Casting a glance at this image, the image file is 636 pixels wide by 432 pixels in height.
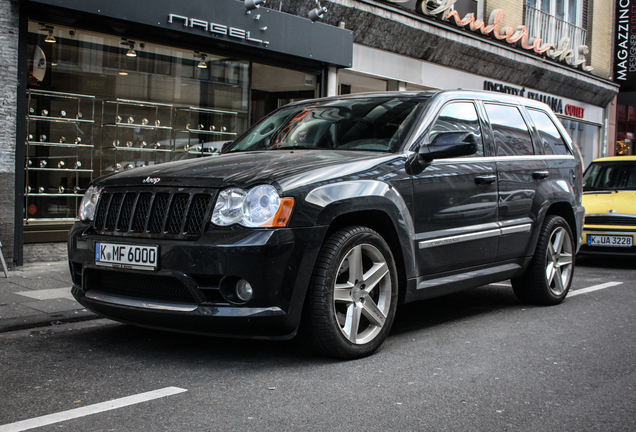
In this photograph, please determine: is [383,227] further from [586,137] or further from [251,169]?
[586,137]

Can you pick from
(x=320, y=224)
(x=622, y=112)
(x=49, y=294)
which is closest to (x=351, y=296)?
(x=320, y=224)

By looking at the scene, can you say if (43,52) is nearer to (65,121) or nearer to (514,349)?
(65,121)

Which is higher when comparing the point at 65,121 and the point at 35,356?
the point at 65,121

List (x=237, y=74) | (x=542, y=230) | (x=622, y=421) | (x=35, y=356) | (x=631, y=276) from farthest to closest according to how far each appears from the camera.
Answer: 1. (x=237, y=74)
2. (x=631, y=276)
3. (x=542, y=230)
4. (x=35, y=356)
5. (x=622, y=421)

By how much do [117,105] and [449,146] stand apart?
7.14 meters

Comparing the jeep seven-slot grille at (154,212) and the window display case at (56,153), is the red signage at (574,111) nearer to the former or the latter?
the window display case at (56,153)

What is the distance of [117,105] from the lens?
10867 mm

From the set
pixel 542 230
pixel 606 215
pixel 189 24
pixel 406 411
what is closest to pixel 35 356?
pixel 406 411

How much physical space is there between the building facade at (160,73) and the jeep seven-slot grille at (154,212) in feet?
14.6

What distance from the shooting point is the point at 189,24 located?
10156 millimetres

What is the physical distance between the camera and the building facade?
8789 mm

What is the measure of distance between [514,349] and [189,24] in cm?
706

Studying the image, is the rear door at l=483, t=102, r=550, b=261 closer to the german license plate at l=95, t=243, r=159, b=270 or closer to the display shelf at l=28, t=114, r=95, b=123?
the german license plate at l=95, t=243, r=159, b=270

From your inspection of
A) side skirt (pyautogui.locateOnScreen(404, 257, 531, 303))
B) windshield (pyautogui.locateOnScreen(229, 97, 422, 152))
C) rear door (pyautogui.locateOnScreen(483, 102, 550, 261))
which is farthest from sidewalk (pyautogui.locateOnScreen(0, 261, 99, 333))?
rear door (pyautogui.locateOnScreen(483, 102, 550, 261))
